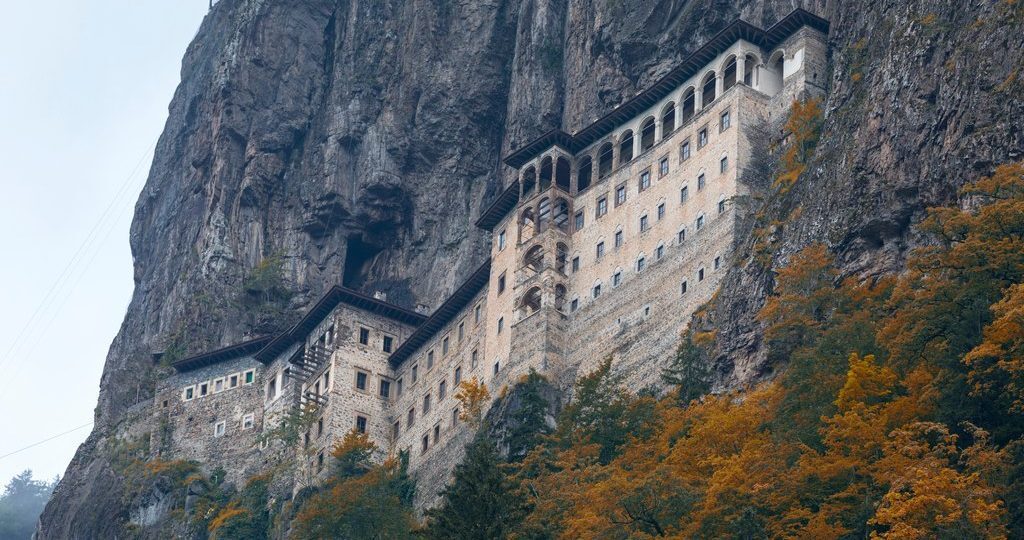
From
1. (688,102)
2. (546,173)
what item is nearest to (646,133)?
(688,102)

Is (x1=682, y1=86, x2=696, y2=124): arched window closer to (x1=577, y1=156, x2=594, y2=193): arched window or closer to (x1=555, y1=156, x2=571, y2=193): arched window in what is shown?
(x1=577, y1=156, x2=594, y2=193): arched window

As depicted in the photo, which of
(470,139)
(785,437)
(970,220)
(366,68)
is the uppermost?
(366,68)

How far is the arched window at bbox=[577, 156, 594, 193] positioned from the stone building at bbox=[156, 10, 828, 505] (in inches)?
3.7

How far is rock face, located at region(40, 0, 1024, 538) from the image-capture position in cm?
8600

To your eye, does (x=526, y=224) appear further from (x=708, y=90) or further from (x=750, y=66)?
(x=750, y=66)

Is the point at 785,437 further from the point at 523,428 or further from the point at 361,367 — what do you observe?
the point at 361,367

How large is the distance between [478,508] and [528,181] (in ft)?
98.7

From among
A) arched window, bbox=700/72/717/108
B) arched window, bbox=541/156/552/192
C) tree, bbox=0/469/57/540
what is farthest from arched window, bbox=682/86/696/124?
tree, bbox=0/469/57/540

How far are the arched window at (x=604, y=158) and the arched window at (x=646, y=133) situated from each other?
1.93 meters

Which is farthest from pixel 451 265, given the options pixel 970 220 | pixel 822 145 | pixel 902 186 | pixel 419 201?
pixel 970 220

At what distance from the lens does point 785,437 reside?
47.5 meters

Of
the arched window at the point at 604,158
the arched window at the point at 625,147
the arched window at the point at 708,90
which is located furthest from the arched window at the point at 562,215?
the arched window at the point at 708,90

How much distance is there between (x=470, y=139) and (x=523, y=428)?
34.6m

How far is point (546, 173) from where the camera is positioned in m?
77.2
